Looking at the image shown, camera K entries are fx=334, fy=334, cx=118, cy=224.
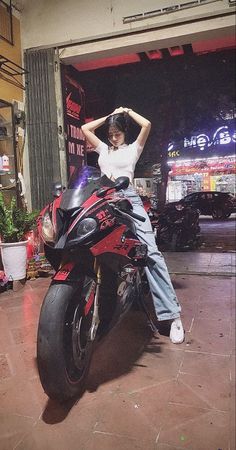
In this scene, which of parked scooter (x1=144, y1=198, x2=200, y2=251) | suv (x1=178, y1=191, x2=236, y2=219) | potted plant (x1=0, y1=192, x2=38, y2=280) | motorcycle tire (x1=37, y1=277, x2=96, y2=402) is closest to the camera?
motorcycle tire (x1=37, y1=277, x2=96, y2=402)

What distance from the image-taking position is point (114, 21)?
3.56 meters

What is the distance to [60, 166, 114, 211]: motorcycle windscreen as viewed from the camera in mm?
1498

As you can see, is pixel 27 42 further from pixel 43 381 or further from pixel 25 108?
pixel 43 381

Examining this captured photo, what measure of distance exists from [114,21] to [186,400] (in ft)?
11.9

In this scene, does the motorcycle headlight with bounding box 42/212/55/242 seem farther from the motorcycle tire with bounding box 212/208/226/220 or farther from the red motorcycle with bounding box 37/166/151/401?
the motorcycle tire with bounding box 212/208/226/220

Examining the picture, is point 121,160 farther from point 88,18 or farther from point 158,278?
point 88,18

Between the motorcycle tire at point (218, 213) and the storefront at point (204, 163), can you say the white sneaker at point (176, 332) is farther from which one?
the motorcycle tire at point (218, 213)

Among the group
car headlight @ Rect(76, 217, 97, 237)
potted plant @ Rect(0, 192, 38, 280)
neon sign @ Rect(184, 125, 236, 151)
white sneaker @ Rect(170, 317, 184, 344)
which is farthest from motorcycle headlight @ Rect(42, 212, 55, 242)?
neon sign @ Rect(184, 125, 236, 151)

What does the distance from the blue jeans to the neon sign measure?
9086 mm

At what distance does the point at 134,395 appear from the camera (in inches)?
61.3

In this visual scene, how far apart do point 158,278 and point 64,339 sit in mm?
906

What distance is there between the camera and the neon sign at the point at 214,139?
35.4 feet

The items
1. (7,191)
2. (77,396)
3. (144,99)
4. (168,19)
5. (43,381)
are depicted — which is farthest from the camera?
(7,191)

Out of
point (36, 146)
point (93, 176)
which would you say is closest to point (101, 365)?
point (93, 176)
